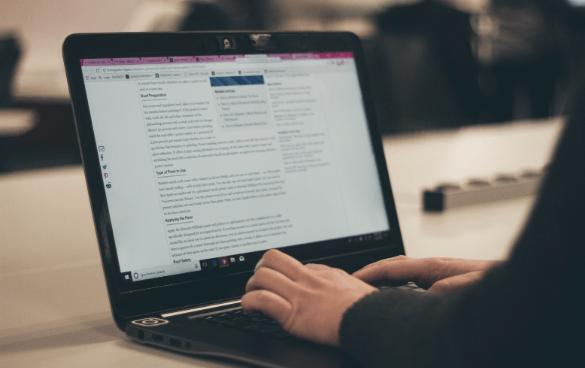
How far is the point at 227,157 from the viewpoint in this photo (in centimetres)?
62

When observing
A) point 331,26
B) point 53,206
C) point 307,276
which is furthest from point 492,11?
point 307,276

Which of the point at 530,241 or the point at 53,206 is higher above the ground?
the point at 53,206

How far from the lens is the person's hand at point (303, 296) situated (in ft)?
1.36

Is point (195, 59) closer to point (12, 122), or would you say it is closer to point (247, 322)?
point (247, 322)

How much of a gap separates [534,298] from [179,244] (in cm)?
38

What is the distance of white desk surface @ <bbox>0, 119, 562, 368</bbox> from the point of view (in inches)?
18.9

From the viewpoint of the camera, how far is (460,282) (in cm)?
53

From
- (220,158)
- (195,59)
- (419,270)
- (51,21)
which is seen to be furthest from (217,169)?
(51,21)

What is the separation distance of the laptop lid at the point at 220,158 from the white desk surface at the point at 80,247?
0.07m

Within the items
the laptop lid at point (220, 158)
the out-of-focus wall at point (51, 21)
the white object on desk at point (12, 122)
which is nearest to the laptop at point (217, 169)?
the laptop lid at point (220, 158)

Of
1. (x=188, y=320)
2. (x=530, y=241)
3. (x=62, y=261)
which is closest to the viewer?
(x=530, y=241)

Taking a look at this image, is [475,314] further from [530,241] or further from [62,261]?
[62,261]

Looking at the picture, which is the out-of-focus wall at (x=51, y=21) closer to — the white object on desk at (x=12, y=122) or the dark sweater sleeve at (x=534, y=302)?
the white object on desk at (x=12, y=122)

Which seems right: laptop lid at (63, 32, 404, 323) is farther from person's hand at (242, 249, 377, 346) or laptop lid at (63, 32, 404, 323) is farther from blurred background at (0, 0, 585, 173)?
blurred background at (0, 0, 585, 173)
